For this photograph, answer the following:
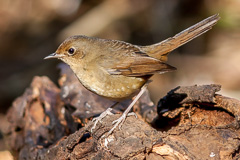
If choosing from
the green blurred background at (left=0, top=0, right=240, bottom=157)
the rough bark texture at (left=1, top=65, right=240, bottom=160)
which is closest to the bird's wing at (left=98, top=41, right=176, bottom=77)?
the rough bark texture at (left=1, top=65, right=240, bottom=160)

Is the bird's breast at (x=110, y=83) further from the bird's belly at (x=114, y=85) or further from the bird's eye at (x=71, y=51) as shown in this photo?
the bird's eye at (x=71, y=51)

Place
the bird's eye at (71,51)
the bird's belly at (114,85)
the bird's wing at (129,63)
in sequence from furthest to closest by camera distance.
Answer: the bird's eye at (71,51) → the bird's wing at (129,63) → the bird's belly at (114,85)

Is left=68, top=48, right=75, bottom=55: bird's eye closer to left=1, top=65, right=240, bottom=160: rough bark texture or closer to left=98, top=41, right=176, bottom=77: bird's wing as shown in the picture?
left=98, top=41, right=176, bottom=77: bird's wing

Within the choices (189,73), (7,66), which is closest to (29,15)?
(7,66)

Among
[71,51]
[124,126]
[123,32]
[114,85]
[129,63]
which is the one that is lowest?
[124,126]

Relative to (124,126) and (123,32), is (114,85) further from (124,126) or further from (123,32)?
(123,32)

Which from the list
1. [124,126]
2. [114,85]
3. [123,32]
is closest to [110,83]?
[114,85]

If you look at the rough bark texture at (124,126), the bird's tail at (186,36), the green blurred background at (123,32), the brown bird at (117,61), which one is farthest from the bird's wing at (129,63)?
→ the green blurred background at (123,32)
